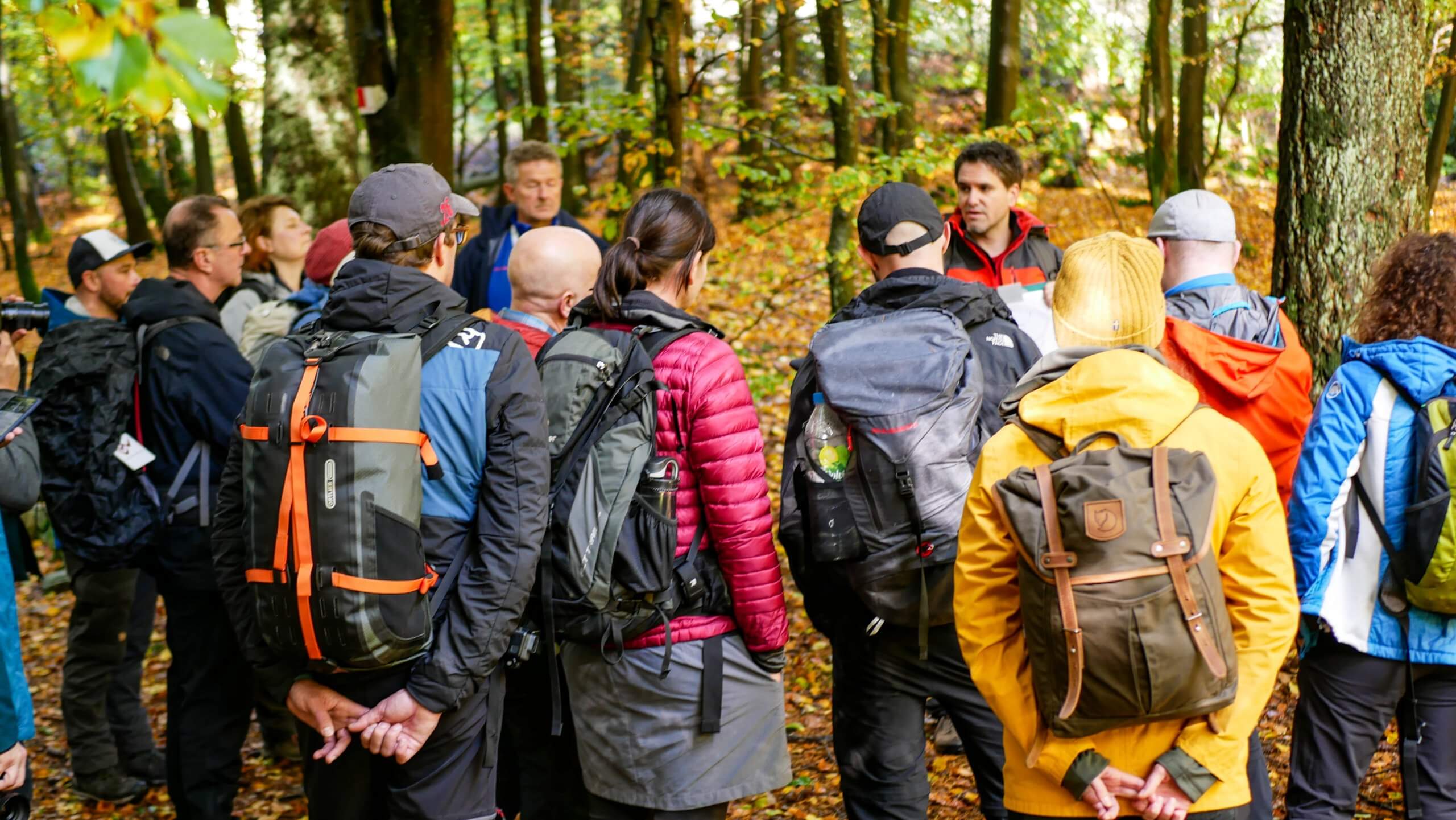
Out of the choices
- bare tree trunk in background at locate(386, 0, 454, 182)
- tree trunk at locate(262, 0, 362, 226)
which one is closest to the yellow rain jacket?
bare tree trunk in background at locate(386, 0, 454, 182)

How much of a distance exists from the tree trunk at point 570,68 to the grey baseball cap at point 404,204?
31.3 ft

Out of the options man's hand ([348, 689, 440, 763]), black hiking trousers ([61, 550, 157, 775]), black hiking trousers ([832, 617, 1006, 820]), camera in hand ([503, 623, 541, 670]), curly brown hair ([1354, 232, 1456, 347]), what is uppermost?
curly brown hair ([1354, 232, 1456, 347])

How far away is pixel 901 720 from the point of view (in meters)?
3.32

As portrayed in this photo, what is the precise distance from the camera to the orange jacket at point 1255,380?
3.50 m

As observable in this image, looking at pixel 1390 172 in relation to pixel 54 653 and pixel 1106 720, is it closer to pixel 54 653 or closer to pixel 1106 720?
pixel 1106 720

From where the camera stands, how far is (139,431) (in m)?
4.41

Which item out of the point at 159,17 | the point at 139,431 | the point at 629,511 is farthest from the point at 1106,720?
the point at 139,431

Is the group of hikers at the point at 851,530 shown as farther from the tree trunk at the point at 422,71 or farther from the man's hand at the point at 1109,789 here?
the tree trunk at the point at 422,71

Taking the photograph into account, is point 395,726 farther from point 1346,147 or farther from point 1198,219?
point 1346,147

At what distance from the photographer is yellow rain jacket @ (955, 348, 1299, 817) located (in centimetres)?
224

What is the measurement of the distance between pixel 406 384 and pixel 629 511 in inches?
26.7

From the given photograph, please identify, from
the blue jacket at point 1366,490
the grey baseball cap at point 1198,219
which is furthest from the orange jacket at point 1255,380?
the grey baseball cap at point 1198,219

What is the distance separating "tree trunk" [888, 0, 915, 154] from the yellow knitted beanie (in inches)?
223

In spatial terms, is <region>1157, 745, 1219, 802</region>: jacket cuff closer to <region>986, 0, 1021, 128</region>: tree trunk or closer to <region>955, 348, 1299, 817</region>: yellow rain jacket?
Answer: <region>955, 348, 1299, 817</region>: yellow rain jacket
